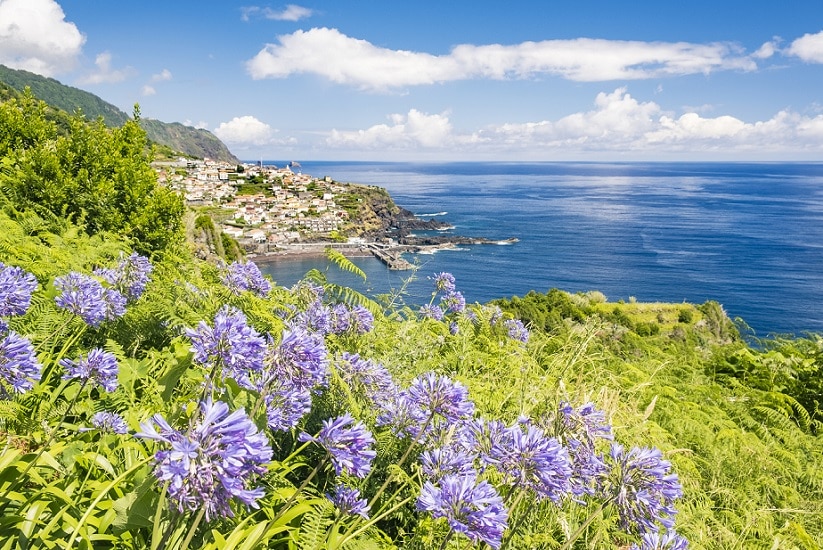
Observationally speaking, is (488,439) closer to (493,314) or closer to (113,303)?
(113,303)

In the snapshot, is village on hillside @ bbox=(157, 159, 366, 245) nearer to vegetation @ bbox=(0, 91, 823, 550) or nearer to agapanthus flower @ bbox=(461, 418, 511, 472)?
vegetation @ bbox=(0, 91, 823, 550)

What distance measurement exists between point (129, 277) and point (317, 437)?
2.66 meters

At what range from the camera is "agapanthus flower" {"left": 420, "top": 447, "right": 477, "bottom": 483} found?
185 centimetres

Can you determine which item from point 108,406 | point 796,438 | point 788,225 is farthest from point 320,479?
point 788,225

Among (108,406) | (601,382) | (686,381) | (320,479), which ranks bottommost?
(686,381)

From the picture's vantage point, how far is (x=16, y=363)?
5.84 ft

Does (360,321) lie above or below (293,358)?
below

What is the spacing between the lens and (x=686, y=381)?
7.38 meters

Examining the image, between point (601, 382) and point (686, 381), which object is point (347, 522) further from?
point (686, 381)

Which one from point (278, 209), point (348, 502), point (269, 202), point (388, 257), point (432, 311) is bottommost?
point (388, 257)

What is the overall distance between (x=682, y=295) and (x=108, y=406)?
59992 mm

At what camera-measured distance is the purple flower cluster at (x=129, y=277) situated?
3.60 m

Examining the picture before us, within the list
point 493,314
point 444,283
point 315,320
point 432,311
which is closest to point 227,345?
point 315,320

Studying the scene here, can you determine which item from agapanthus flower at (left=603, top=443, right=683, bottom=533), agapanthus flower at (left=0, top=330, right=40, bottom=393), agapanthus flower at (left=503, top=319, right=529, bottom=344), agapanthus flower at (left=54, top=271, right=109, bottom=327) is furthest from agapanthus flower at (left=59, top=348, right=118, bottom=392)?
agapanthus flower at (left=503, top=319, right=529, bottom=344)
